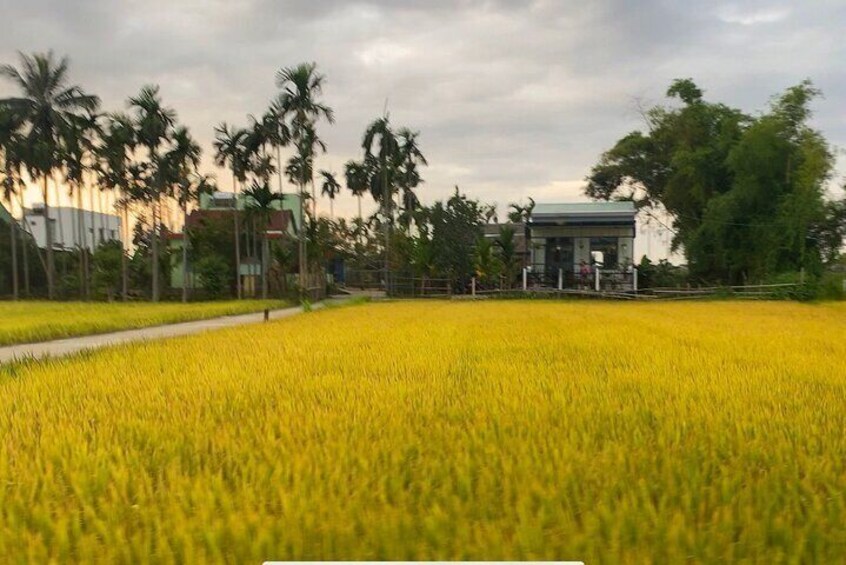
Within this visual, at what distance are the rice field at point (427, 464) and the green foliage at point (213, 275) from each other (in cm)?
2708

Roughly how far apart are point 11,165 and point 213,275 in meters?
12.9

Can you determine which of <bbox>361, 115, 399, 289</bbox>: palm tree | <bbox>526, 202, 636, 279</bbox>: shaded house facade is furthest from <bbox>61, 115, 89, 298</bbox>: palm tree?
<bbox>526, 202, 636, 279</bbox>: shaded house facade

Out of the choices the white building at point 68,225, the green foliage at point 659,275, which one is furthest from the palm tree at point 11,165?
the green foliage at point 659,275

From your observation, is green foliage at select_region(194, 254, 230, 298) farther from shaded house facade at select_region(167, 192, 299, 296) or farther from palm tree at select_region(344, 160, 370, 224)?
palm tree at select_region(344, 160, 370, 224)

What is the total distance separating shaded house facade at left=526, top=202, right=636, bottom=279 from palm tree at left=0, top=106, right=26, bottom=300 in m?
26.6

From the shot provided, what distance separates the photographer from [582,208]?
2889 cm

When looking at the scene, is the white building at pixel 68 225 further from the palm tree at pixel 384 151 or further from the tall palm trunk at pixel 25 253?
the palm tree at pixel 384 151

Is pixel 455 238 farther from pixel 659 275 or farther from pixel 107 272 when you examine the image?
pixel 107 272

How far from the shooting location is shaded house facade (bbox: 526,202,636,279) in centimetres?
2800

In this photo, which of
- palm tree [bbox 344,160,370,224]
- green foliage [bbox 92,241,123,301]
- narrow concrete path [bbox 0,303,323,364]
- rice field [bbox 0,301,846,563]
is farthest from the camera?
palm tree [bbox 344,160,370,224]

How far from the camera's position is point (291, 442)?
334 centimetres

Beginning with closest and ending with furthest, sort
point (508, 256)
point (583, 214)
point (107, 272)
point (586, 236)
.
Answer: point (583, 214) < point (586, 236) < point (508, 256) < point (107, 272)

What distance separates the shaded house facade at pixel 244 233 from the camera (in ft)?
113

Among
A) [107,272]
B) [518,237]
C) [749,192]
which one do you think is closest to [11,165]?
[107,272]
